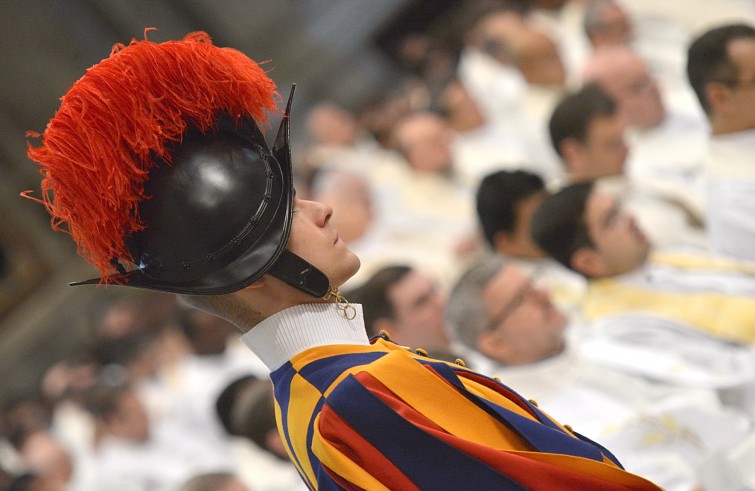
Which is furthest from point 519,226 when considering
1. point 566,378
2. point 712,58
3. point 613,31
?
point 613,31

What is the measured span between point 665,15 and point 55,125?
4.49 meters

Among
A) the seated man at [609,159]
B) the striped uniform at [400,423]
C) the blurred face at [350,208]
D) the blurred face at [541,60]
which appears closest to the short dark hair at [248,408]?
the blurred face at [350,208]

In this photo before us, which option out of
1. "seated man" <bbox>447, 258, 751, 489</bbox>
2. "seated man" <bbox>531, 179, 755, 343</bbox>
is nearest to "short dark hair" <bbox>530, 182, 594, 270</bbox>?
"seated man" <bbox>531, 179, 755, 343</bbox>

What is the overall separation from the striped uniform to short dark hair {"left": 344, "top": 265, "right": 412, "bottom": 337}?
1.71 meters

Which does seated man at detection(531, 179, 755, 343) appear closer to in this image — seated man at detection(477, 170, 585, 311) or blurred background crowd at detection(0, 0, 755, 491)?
blurred background crowd at detection(0, 0, 755, 491)

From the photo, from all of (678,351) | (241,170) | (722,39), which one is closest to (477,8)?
(722,39)

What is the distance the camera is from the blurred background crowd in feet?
10.6

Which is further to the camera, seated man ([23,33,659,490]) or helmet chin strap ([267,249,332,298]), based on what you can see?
helmet chin strap ([267,249,332,298])

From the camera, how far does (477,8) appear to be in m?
7.00

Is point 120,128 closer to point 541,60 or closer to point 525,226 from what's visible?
point 525,226

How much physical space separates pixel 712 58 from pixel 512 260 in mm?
1175

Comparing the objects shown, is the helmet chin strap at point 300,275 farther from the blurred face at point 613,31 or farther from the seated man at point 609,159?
the blurred face at point 613,31

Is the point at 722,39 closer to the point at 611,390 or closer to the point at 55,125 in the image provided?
the point at 611,390

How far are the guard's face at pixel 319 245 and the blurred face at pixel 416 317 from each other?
1796 mm
